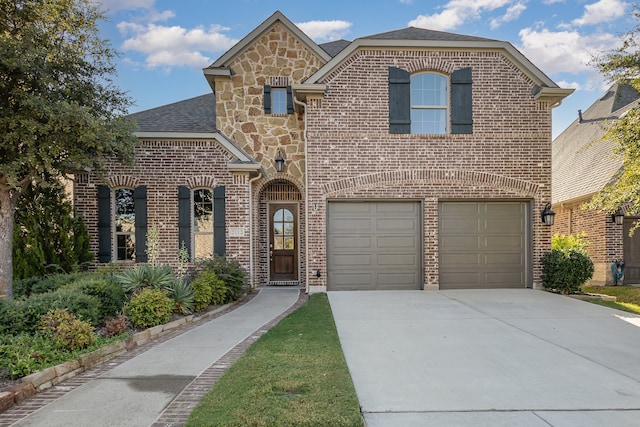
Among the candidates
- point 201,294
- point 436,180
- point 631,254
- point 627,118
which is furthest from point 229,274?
point 631,254

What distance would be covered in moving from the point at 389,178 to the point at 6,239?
8403 mm

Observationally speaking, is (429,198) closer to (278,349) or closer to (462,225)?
(462,225)

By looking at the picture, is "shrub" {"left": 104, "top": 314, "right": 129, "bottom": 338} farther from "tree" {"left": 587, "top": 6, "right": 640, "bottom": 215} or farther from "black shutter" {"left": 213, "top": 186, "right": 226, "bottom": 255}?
"tree" {"left": 587, "top": 6, "right": 640, "bottom": 215}

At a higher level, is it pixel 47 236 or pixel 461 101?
pixel 461 101

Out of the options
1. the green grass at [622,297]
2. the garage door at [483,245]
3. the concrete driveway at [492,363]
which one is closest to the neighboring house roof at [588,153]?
the green grass at [622,297]

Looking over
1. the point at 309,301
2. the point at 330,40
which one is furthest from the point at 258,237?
the point at 330,40

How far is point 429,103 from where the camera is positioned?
10227 millimetres

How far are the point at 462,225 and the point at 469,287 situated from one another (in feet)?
5.58

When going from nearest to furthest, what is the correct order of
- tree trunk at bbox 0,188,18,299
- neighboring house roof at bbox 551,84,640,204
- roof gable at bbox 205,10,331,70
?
tree trunk at bbox 0,188,18,299 < roof gable at bbox 205,10,331,70 < neighboring house roof at bbox 551,84,640,204

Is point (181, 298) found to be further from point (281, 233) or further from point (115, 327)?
point (281, 233)

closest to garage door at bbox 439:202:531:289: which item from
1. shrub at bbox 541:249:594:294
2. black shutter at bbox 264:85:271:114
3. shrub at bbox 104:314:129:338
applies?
shrub at bbox 541:249:594:294

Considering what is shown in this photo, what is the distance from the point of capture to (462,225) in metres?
10.3

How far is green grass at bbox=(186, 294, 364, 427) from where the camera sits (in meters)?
3.13

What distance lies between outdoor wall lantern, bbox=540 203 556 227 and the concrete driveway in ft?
8.26
